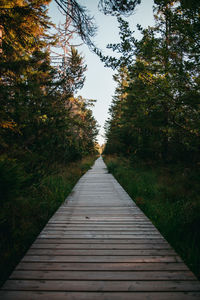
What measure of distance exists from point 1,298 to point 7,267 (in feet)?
2.54

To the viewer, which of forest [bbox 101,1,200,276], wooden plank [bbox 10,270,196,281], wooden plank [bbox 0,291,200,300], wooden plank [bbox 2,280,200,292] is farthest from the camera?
forest [bbox 101,1,200,276]

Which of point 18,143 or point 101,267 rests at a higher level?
point 18,143

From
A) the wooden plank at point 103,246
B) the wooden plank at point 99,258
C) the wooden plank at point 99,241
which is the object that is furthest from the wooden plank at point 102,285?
the wooden plank at point 99,241

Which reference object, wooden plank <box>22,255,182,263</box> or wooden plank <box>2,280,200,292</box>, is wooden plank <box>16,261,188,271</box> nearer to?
wooden plank <box>22,255,182,263</box>

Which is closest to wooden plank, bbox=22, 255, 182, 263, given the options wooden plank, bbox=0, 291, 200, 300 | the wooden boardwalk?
the wooden boardwalk

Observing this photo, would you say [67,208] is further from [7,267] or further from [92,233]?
[7,267]

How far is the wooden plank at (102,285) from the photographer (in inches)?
71.5

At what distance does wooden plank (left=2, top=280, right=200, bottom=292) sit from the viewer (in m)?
1.82

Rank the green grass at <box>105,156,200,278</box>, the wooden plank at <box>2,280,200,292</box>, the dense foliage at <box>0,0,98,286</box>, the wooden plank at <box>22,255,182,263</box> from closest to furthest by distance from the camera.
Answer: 1. the wooden plank at <box>2,280,200,292</box>
2. the wooden plank at <box>22,255,182,263</box>
3. the dense foliage at <box>0,0,98,286</box>
4. the green grass at <box>105,156,200,278</box>

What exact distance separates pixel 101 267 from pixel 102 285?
30 centimetres

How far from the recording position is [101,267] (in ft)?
7.13

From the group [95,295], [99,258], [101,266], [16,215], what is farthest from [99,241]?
[16,215]

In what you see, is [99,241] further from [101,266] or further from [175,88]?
[175,88]

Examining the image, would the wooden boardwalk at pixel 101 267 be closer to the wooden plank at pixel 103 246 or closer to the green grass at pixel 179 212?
the wooden plank at pixel 103 246
